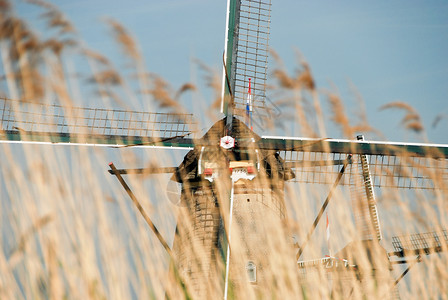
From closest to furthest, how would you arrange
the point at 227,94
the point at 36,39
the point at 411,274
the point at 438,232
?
the point at 36,39, the point at 411,274, the point at 438,232, the point at 227,94

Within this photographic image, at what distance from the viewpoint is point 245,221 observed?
9.29 metres

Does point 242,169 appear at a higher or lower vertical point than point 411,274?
higher

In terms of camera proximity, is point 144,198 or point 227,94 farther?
point 227,94

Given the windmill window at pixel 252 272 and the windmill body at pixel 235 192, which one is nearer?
the windmill window at pixel 252 272

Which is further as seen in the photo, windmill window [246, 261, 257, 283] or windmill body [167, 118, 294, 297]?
windmill body [167, 118, 294, 297]

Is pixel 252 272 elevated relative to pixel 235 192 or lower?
lower

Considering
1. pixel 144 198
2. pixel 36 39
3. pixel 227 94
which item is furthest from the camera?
pixel 227 94

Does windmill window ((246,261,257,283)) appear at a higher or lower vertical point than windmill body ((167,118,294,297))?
lower

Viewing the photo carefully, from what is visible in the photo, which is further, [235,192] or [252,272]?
[235,192]

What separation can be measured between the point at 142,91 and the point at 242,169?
5.25 m

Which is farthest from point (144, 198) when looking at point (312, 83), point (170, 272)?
point (312, 83)

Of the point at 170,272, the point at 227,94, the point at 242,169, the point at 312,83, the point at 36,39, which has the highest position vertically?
the point at 227,94

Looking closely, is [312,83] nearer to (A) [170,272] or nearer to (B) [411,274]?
(B) [411,274]

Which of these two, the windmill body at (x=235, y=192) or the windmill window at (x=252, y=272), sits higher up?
the windmill body at (x=235, y=192)
